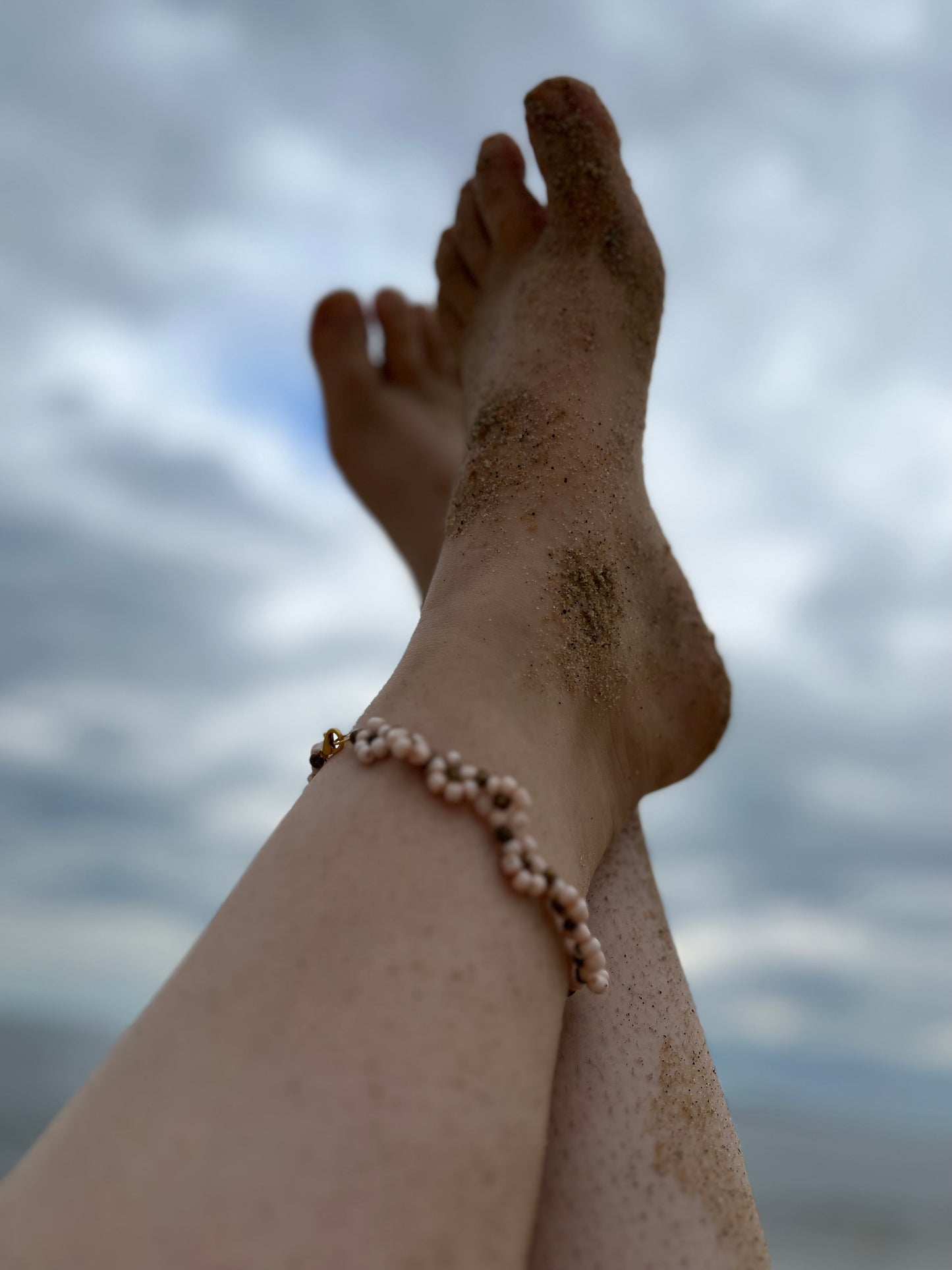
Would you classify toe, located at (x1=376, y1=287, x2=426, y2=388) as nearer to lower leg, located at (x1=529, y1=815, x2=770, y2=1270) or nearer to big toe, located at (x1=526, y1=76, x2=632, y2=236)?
big toe, located at (x1=526, y1=76, x2=632, y2=236)

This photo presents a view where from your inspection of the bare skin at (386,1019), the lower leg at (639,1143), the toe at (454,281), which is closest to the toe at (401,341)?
the toe at (454,281)

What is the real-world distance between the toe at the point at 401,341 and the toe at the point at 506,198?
0.49 meters

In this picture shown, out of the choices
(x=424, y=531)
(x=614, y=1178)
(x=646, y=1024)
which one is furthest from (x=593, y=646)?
(x=424, y=531)

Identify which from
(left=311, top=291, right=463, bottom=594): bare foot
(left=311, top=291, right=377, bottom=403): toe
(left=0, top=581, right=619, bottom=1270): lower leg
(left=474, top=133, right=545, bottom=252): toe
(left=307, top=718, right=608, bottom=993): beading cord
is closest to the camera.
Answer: (left=0, top=581, right=619, bottom=1270): lower leg

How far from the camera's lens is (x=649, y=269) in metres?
1.34

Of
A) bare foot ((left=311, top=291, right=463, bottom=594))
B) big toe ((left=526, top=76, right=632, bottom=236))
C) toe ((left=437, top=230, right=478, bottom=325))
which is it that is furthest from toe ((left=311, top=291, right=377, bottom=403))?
big toe ((left=526, top=76, right=632, bottom=236))

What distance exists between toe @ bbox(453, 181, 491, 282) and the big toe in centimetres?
21

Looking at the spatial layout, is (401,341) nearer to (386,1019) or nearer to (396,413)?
(396,413)

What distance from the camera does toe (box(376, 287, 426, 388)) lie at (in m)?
2.03

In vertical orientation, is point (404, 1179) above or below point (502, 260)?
below

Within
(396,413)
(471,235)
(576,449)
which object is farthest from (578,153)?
(396,413)

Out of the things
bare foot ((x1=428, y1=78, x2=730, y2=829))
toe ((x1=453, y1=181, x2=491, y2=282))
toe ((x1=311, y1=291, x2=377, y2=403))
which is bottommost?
bare foot ((x1=428, y1=78, x2=730, y2=829))

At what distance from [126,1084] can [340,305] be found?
5.53 feet

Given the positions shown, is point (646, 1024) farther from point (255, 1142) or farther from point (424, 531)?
point (424, 531)
